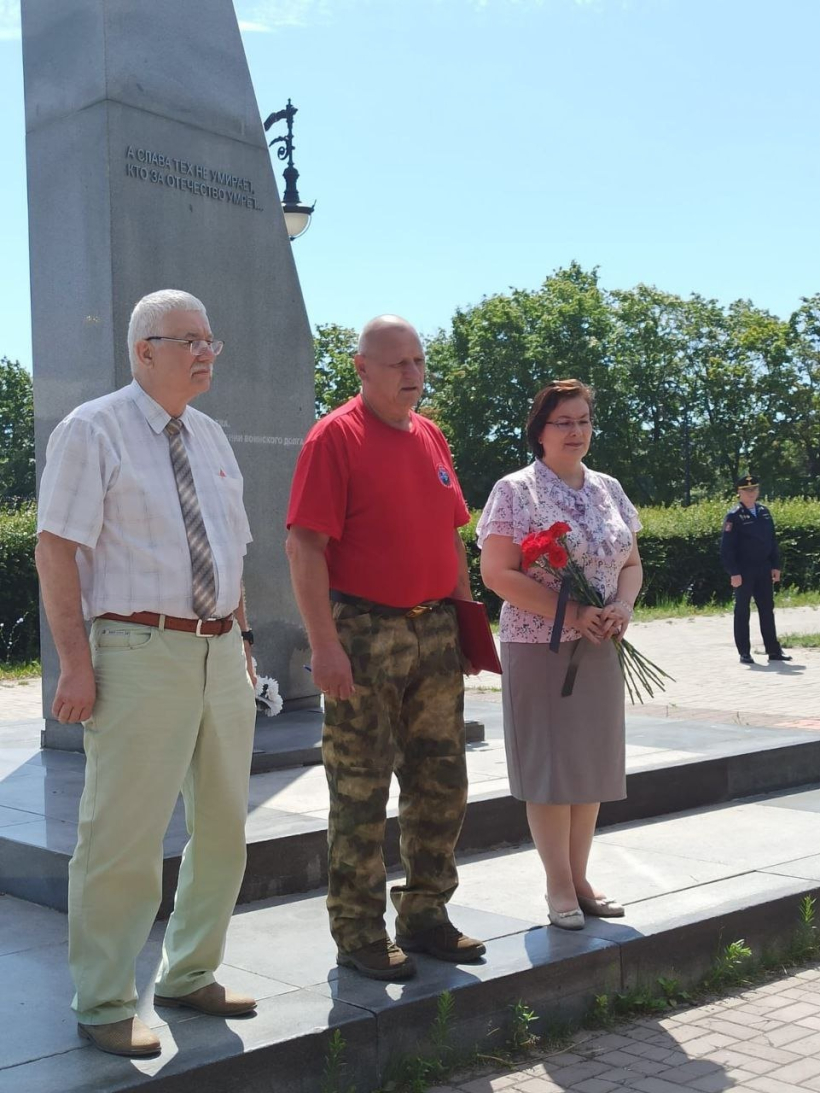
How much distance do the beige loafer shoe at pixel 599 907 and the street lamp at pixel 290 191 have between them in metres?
8.00

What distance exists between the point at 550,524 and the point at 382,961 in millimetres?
1594

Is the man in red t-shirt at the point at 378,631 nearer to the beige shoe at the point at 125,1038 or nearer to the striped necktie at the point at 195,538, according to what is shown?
the striped necktie at the point at 195,538

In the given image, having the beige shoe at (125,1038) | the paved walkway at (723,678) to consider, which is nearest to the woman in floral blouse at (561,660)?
the beige shoe at (125,1038)

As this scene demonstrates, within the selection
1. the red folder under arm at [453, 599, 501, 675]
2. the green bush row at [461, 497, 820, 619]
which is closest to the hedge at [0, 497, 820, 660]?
the green bush row at [461, 497, 820, 619]

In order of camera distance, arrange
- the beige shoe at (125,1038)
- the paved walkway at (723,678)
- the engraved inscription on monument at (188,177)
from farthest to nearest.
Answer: the paved walkway at (723,678) → the engraved inscription on monument at (188,177) → the beige shoe at (125,1038)

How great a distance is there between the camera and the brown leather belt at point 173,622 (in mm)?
3334

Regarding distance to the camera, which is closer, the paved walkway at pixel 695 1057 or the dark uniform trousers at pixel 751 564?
the paved walkway at pixel 695 1057

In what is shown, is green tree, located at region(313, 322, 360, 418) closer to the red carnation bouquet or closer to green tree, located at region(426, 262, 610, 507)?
green tree, located at region(426, 262, 610, 507)

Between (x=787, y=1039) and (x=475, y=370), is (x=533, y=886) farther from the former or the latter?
(x=475, y=370)

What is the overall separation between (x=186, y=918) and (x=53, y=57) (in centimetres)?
549

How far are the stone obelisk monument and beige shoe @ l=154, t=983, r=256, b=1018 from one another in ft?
11.5

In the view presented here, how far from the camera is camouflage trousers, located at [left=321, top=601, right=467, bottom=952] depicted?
3881 millimetres

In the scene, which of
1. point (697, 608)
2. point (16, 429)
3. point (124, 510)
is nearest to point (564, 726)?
point (124, 510)

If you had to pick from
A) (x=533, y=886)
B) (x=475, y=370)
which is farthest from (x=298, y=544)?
(x=475, y=370)
